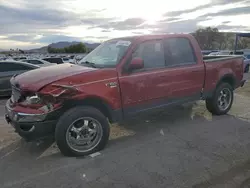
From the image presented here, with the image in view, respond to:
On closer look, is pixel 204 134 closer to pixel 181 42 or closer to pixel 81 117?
pixel 181 42

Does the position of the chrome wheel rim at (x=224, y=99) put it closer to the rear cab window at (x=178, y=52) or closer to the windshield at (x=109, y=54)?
the rear cab window at (x=178, y=52)

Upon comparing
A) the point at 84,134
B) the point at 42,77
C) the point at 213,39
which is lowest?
the point at 213,39

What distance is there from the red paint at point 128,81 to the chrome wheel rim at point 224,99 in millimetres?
485

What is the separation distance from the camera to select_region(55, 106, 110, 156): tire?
3476mm

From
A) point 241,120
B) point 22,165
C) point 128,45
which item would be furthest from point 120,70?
point 241,120

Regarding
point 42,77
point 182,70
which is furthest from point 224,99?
point 42,77

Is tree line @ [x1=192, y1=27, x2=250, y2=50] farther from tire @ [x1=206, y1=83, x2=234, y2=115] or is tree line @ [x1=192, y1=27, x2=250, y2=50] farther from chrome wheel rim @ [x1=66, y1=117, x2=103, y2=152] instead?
chrome wheel rim @ [x1=66, y1=117, x2=103, y2=152]

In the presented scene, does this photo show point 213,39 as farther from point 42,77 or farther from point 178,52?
point 42,77

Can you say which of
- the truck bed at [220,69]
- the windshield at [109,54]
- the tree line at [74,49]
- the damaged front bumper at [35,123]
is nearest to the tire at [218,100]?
the truck bed at [220,69]

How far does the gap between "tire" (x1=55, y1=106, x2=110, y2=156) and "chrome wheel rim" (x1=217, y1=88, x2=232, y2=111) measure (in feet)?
10.6

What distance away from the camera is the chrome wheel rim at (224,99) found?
18.9 ft

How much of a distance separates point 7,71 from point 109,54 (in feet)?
18.1

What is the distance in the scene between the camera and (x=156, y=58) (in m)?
4.51

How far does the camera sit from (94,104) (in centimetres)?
385
